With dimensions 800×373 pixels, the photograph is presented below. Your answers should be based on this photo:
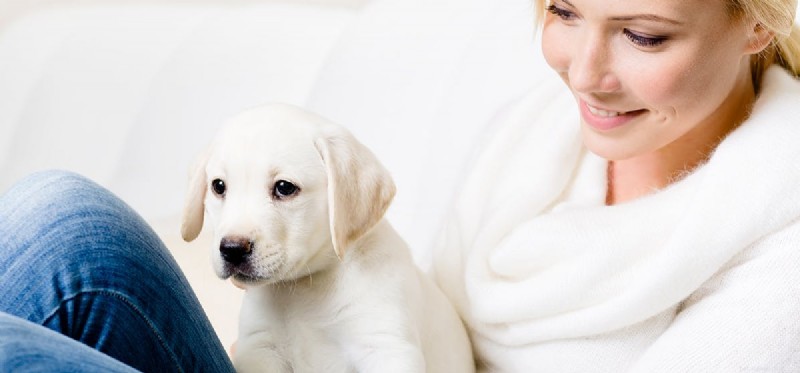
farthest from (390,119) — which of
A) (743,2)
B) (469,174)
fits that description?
(743,2)

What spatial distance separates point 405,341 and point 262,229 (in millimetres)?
265

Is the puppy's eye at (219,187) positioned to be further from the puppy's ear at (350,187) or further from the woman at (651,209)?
the woman at (651,209)

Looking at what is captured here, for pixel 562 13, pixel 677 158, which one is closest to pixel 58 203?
pixel 562 13

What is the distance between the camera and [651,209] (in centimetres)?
167

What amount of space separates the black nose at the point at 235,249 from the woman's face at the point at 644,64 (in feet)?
1.71

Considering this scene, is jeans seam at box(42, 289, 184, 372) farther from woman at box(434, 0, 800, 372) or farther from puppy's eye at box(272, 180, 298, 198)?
woman at box(434, 0, 800, 372)

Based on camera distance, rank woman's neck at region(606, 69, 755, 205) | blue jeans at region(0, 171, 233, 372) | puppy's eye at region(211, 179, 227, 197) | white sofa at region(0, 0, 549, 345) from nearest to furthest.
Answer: blue jeans at region(0, 171, 233, 372), puppy's eye at region(211, 179, 227, 197), woman's neck at region(606, 69, 755, 205), white sofa at region(0, 0, 549, 345)

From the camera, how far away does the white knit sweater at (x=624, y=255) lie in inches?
59.4

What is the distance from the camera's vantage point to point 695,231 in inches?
61.7

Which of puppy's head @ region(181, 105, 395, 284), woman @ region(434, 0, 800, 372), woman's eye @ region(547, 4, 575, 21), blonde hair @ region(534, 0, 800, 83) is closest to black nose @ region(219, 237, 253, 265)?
puppy's head @ region(181, 105, 395, 284)

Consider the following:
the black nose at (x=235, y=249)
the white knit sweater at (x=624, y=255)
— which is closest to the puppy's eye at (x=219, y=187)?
the black nose at (x=235, y=249)

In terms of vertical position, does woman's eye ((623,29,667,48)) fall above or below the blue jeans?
above

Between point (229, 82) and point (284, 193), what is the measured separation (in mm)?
1579

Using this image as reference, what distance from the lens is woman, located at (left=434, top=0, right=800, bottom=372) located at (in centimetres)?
151
